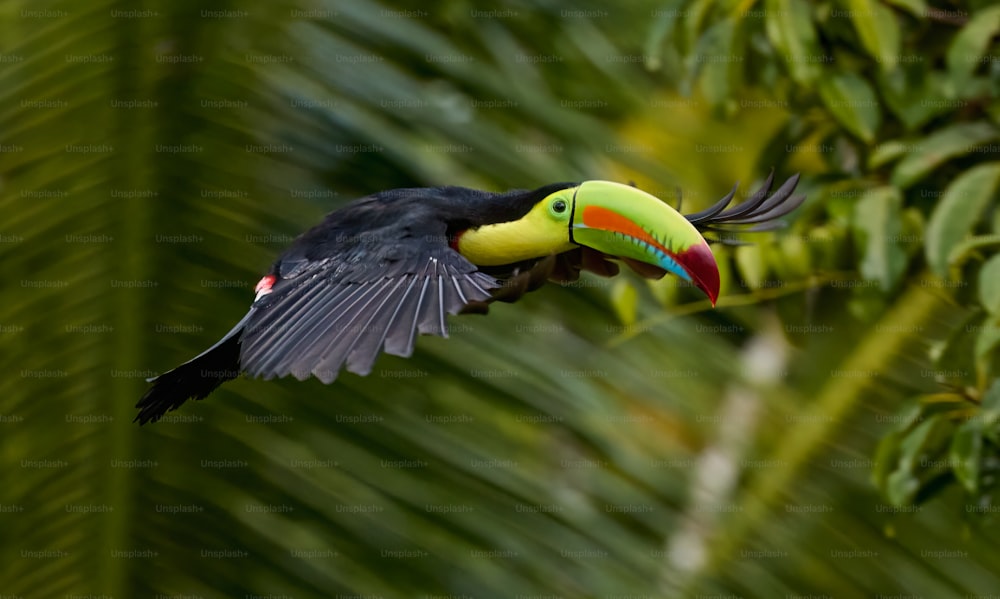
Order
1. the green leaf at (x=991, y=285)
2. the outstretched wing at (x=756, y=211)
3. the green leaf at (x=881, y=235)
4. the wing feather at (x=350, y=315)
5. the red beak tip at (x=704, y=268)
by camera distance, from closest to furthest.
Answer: the wing feather at (x=350, y=315), the green leaf at (x=991, y=285), the red beak tip at (x=704, y=268), the green leaf at (x=881, y=235), the outstretched wing at (x=756, y=211)

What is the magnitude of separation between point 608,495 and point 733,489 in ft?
1.43

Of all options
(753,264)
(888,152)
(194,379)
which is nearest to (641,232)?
(753,264)

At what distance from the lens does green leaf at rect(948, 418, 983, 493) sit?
8.54 feet

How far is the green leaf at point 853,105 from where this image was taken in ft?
9.78

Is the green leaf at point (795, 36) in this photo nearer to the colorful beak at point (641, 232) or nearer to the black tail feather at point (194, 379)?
the colorful beak at point (641, 232)

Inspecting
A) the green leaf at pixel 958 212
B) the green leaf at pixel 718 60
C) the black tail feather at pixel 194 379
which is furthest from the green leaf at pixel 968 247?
the black tail feather at pixel 194 379

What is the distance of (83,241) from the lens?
325 cm

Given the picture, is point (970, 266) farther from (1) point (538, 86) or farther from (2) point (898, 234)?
(1) point (538, 86)

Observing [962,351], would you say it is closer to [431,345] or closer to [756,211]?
[756,211]

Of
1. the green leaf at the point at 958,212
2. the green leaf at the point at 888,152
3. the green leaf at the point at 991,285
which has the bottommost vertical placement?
the green leaf at the point at 991,285

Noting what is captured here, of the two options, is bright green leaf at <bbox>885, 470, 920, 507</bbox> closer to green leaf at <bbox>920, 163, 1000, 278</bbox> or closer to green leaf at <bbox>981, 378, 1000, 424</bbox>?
green leaf at <bbox>981, 378, 1000, 424</bbox>

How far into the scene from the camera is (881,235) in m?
2.88

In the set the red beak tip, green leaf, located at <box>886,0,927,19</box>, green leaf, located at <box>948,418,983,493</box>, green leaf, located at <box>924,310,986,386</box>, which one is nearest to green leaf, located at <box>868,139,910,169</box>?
green leaf, located at <box>886,0,927,19</box>

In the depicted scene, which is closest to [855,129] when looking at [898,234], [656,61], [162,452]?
[898,234]
